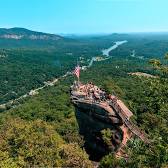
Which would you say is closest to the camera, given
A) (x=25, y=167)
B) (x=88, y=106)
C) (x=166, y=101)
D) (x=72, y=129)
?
(x=166, y=101)

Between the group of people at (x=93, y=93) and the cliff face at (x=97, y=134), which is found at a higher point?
the group of people at (x=93, y=93)

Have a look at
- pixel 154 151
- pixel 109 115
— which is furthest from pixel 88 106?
pixel 154 151

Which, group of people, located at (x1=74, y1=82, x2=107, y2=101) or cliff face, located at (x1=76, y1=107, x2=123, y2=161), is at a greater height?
group of people, located at (x1=74, y1=82, x2=107, y2=101)

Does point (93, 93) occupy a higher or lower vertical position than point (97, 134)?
higher

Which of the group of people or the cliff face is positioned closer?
the cliff face

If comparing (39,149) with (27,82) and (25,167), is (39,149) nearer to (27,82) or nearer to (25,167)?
(25,167)

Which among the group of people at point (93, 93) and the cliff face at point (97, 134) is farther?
the group of people at point (93, 93)

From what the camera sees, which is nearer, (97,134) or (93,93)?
(97,134)

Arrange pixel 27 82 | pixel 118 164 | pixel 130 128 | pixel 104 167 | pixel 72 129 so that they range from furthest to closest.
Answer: pixel 27 82 < pixel 72 129 < pixel 130 128 < pixel 104 167 < pixel 118 164
